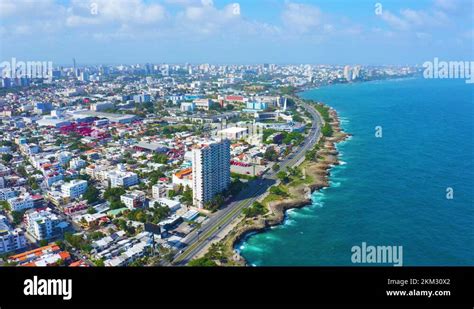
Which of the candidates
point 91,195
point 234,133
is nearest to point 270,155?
point 234,133

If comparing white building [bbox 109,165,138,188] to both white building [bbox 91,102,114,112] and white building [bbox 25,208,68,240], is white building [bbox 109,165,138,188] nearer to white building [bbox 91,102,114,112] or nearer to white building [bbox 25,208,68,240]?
white building [bbox 25,208,68,240]

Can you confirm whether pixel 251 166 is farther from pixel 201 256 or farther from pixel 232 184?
pixel 201 256

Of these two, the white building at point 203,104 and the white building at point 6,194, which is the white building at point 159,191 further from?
the white building at point 203,104

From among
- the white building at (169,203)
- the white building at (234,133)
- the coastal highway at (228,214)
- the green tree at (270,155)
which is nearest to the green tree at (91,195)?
the white building at (169,203)
